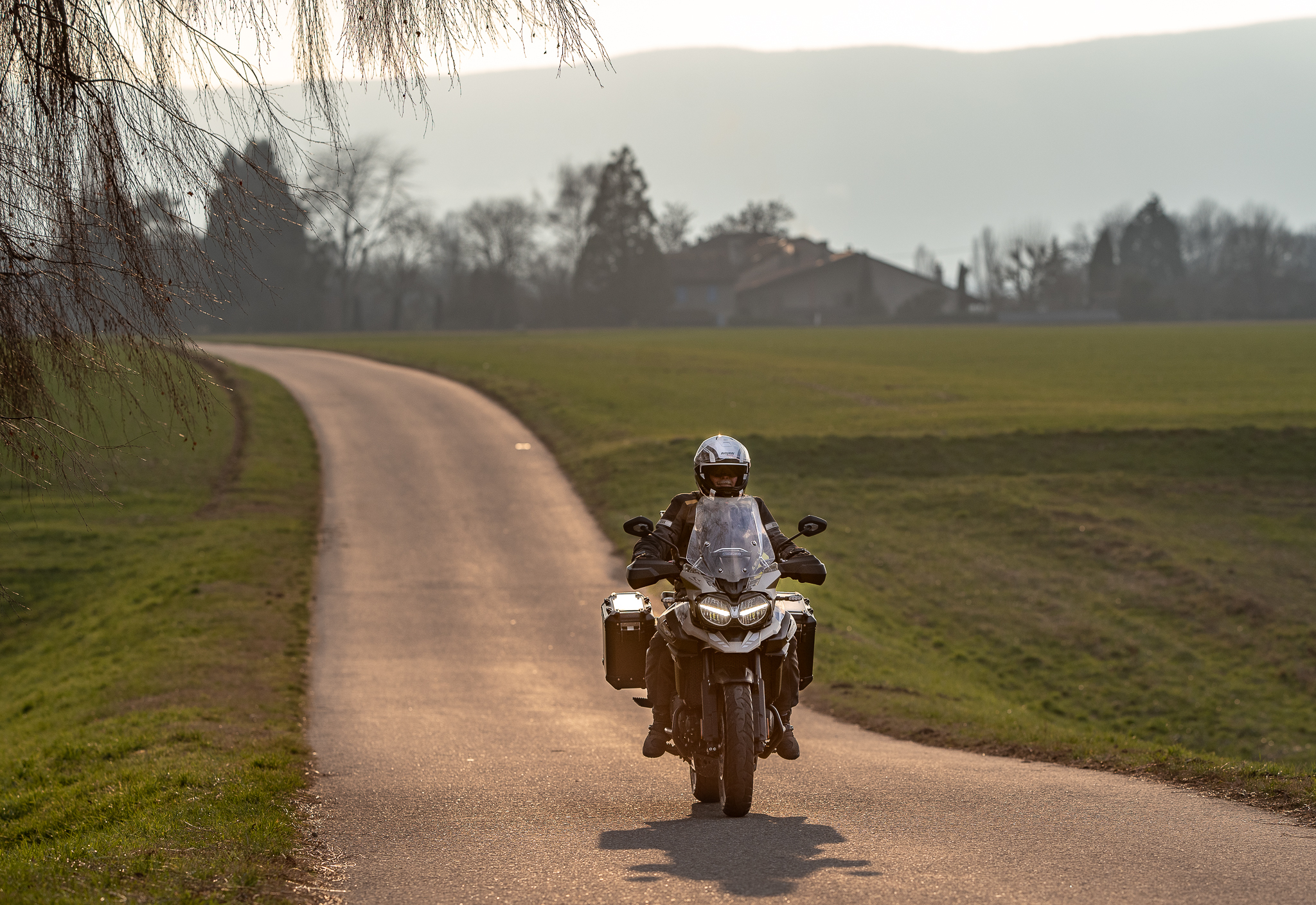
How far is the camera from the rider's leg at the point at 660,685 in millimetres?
7566

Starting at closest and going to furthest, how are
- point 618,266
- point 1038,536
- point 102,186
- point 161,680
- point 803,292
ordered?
1. point 102,186
2. point 161,680
3. point 1038,536
4. point 618,266
5. point 803,292

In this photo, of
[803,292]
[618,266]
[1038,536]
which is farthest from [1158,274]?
[1038,536]

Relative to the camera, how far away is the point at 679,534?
772cm

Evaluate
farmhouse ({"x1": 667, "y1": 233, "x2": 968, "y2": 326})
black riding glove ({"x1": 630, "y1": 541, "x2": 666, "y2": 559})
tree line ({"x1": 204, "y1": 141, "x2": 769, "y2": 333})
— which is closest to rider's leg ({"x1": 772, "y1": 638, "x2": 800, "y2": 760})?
black riding glove ({"x1": 630, "y1": 541, "x2": 666, "y2": 559})

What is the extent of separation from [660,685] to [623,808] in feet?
2.84

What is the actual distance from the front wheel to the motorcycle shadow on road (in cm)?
22

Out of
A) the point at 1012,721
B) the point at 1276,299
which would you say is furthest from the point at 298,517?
the point at 1276,299

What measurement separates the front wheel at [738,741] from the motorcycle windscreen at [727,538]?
0.68 m

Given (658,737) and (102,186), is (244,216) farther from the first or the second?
(658,737)

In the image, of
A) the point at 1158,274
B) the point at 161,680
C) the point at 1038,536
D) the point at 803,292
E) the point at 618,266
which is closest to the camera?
the point at 161,680

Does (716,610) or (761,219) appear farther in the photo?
(761,219)

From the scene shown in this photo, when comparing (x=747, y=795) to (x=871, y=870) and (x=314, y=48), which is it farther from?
(x=314, y=48)

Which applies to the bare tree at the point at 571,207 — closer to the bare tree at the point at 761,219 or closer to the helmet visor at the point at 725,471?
the bare tree at the point at 761,219

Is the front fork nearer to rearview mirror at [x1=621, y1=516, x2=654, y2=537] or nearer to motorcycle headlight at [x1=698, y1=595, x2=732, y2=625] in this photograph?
motorcycle headlight at [x1=698, y1=595, x2=732, y2=625]
